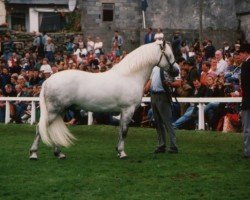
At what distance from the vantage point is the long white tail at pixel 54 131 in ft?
52.5

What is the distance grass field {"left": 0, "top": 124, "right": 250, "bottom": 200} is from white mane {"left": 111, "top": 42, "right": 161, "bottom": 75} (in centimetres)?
186

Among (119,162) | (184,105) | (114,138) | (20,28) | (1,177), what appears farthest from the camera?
(20,28)

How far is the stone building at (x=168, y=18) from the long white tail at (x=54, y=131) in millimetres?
27702

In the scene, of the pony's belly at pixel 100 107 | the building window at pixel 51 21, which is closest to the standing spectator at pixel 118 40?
the building window at pixel 51 21

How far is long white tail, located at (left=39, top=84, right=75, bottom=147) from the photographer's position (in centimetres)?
1602

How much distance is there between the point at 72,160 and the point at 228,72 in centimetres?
1050

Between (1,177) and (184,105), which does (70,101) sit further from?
(184,105)

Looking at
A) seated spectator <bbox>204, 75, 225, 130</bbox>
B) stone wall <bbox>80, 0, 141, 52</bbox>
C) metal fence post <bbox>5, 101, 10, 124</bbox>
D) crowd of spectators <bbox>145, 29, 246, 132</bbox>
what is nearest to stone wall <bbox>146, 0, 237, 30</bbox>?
stone wall <bbox>80, 0, 141, 52</bbox>

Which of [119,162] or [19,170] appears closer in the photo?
[19,170]

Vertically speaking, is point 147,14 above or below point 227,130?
above

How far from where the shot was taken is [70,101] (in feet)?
53.5

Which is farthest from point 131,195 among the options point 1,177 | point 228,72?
point 228,72

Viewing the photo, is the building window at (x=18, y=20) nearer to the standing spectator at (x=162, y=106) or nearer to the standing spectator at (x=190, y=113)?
the standing spectator at (x=190, y=113)

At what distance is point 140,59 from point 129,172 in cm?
338
